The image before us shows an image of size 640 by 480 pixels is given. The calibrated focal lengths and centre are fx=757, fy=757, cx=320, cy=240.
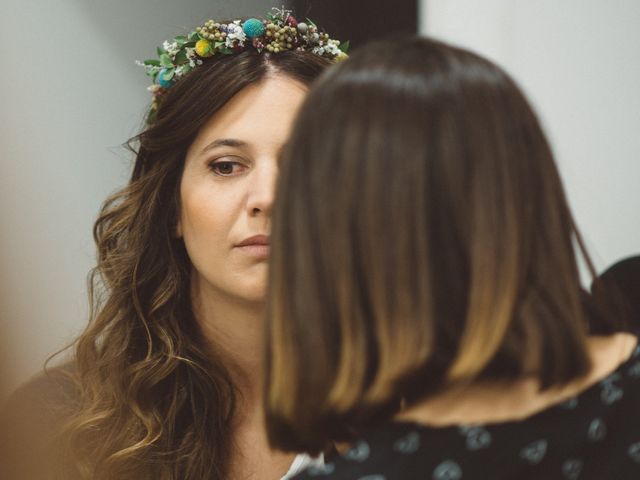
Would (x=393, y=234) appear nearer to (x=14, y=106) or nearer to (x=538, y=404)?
(x=538, y=404)

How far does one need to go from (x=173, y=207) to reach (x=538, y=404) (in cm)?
89

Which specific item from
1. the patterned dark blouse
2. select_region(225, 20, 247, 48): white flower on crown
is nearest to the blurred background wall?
select_region(225, 20, 247, 48): white flower on crown

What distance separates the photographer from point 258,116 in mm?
1336

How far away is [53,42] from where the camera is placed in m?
1.89

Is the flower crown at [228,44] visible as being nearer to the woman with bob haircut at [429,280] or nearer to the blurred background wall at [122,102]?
the blurred background wall at [122,102]

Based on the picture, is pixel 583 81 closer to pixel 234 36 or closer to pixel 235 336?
pixel 234 36

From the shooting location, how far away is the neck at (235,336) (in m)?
1.41

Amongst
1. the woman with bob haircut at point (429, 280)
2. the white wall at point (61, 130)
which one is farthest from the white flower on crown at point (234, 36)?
the woman with bob haircut at point (429, 280)

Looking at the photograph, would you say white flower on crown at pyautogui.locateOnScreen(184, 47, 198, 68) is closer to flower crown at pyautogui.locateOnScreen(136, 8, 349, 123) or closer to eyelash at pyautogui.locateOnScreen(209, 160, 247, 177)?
flower crown at pyautogui.locateOnScreen(136, 8, 349, 123)

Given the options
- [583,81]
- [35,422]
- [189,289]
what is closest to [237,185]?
[189,289]

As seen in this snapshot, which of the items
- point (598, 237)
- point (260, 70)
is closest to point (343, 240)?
point (260, 70)

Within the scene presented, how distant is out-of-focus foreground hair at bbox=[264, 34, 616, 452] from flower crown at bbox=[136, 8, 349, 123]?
2.30 ft

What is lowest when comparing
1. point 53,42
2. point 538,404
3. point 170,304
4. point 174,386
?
point 174,386

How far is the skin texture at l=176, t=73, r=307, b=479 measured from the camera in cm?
129
